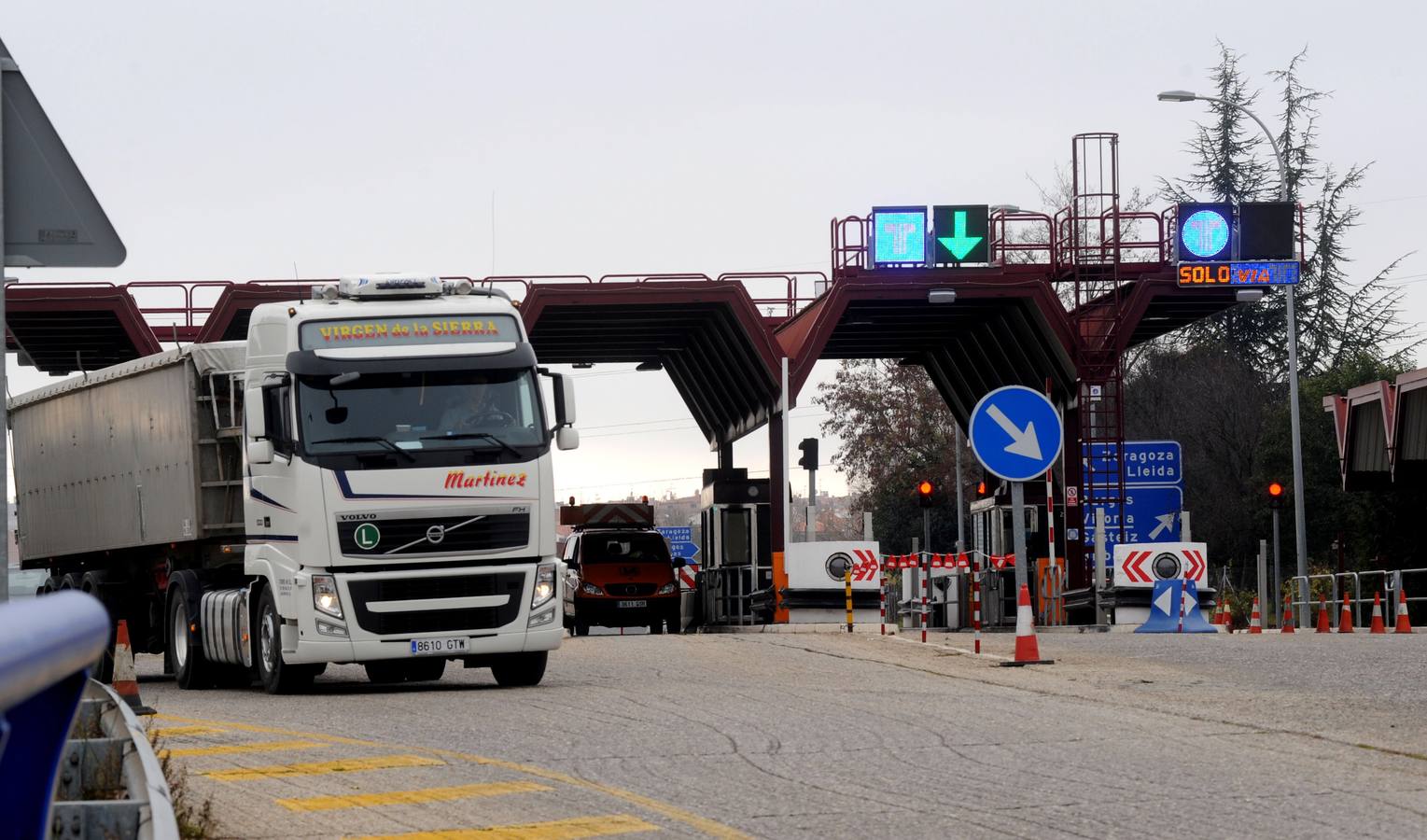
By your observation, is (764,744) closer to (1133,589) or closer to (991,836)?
(991,836)

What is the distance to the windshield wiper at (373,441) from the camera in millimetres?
16016

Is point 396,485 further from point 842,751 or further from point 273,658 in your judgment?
point 842,751

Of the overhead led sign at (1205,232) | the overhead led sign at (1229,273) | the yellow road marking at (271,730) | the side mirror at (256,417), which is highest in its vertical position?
the overhead led sign at (1205,232)

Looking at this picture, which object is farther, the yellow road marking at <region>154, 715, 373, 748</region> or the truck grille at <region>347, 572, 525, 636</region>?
the truck grille at <region>347, 572, 525, 636</region>

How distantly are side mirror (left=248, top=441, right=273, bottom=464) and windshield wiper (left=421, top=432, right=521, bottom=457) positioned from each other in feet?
4.18

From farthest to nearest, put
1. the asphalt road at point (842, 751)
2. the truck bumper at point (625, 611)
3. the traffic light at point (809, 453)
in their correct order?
the traffic light at point (809, 453)
the truck bumper at point (625, 611)
the asphalt road at point (842, 751)

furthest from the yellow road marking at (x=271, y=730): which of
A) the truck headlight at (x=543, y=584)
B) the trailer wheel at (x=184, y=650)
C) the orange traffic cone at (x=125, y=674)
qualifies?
the trailer wheel at (x=184, y=650)

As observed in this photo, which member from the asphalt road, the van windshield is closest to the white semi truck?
the asphalt road

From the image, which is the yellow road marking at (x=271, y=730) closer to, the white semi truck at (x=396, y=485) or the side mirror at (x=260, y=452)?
the white semi truck at (x=396, y=485)

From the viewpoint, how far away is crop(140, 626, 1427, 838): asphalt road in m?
8.22

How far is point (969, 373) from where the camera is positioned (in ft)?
130

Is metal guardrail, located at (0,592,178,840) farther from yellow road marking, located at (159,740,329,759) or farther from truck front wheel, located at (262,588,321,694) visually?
truck front wheel, located at (262,588,321,694)

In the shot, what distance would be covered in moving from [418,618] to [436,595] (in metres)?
0.23

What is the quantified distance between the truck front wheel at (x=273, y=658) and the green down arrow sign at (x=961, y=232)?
18.4 metres
